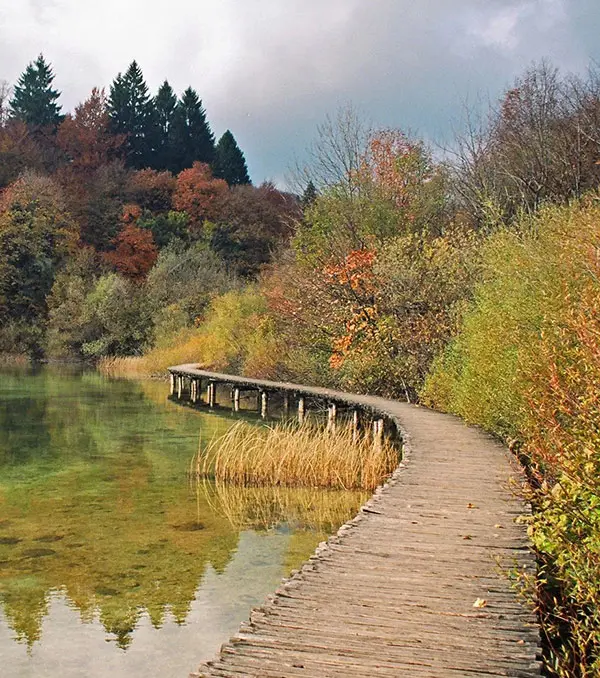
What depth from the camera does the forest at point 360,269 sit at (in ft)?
21.0

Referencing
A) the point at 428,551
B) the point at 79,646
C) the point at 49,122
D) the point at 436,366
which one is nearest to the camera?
the point at 428,551

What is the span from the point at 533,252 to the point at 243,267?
4182 centimetres

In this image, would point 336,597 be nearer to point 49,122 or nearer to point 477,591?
point 477,591

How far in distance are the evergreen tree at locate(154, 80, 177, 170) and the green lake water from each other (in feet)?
166

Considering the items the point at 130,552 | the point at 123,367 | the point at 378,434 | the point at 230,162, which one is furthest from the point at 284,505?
the point at 230,162

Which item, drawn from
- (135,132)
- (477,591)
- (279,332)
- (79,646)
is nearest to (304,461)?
(79,646)

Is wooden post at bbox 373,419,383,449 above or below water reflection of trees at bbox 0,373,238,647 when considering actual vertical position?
above

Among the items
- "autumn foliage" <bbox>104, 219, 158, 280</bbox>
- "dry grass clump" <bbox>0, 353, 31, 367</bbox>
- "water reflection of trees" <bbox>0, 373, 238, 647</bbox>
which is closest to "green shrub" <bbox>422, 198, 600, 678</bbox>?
"water reflection of trees" <bbox>0, 373, 238, 647</bbox>

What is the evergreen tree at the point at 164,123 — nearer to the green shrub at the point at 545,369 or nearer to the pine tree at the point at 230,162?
the pine tree at the point at 230,162

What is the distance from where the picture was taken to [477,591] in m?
5.34

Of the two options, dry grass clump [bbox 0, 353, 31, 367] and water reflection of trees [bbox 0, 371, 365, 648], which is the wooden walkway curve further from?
dry grass clump [bbox 0, 353, 31, 367]

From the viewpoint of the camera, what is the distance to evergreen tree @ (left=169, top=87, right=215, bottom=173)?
6669cm

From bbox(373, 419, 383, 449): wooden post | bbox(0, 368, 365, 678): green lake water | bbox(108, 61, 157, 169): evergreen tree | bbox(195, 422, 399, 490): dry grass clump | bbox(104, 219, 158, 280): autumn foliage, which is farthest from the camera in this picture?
bbox(108, 61, 157, 169): evergreen tree

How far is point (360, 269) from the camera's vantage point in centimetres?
2112
